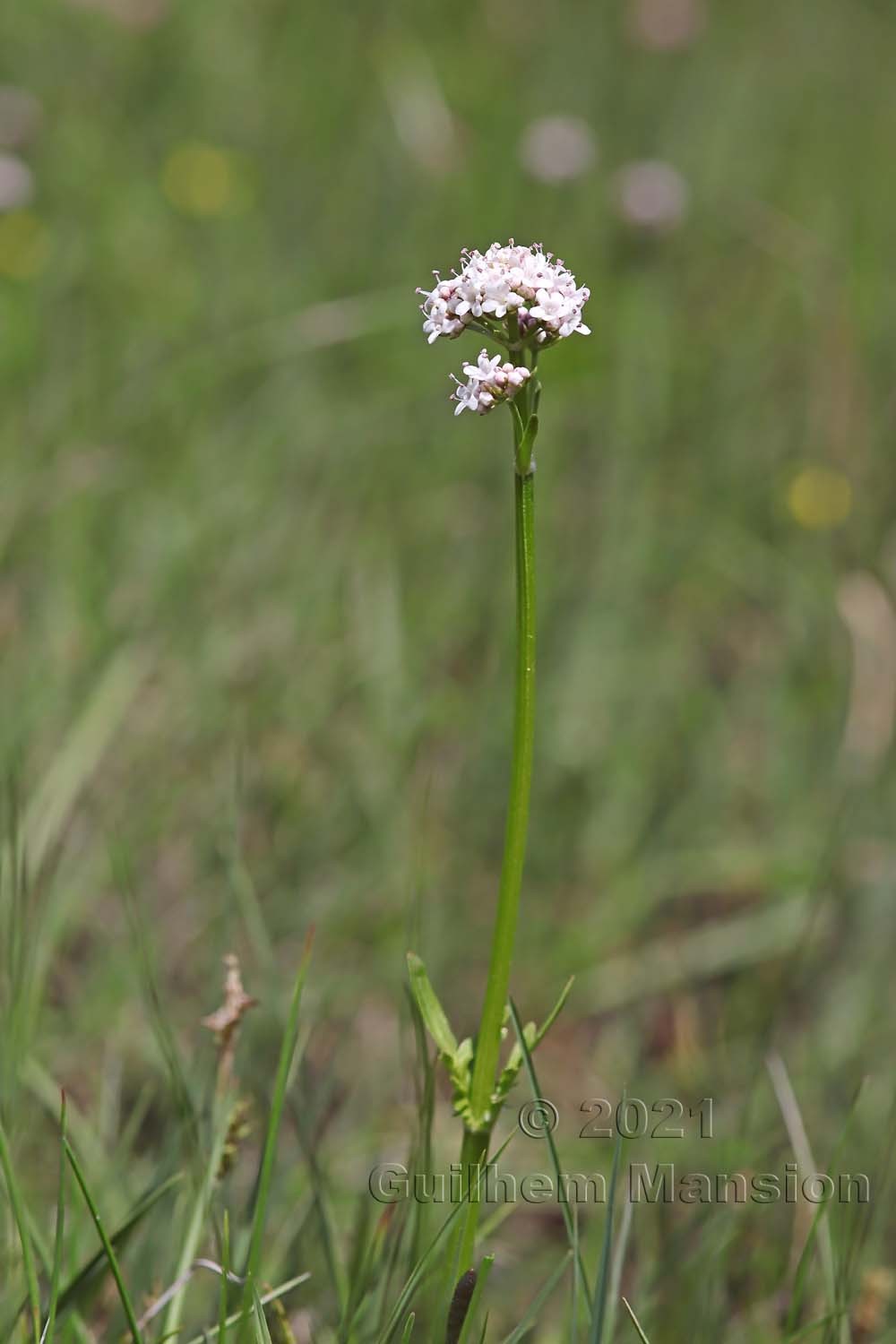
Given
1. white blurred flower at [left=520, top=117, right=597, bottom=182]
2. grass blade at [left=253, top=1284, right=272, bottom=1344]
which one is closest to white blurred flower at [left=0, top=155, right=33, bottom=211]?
white blurred flower at [left=520, top=117, right=597, bottom=182]

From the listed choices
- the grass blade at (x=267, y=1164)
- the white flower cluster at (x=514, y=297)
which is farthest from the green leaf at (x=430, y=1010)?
the white flower cluster at (x=514, y=297)

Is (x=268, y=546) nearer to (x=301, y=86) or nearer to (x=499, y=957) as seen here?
(x=499, y=957)

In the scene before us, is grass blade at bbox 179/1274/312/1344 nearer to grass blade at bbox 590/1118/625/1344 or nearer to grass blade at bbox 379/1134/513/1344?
grass blade at bbox 379/1134/513/1344

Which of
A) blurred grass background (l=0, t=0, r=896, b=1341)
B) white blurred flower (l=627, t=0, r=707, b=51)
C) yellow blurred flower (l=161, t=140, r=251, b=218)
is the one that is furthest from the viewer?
white blurred flower (l=627, t=0, r=707, b=51)

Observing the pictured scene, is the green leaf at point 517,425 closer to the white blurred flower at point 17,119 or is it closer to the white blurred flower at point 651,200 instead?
the white blurred flower at point 651,200

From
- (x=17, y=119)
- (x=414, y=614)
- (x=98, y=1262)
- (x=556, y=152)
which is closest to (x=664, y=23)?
A: (x=556, y=152)
